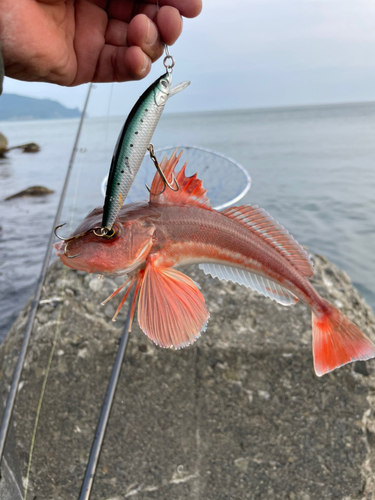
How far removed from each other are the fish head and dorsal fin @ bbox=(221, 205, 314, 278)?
42cm

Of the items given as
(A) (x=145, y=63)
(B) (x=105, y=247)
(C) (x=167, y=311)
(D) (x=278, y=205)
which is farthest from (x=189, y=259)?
(D) (x=278, y=205)

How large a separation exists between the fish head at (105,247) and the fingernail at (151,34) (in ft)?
3.21

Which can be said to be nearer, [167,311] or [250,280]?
[167,311]

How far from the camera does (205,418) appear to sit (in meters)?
3.16

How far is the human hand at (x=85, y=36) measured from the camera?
177 centimetres

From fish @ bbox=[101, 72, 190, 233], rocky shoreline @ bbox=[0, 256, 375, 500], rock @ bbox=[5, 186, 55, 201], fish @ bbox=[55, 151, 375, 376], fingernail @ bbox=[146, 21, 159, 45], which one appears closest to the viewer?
fish @ bbox=[101, 72, 190, 233]

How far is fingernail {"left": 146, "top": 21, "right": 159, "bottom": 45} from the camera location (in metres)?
1.75

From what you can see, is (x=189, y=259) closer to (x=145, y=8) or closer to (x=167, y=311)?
(x=167, y=311)

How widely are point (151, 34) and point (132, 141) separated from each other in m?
0.91

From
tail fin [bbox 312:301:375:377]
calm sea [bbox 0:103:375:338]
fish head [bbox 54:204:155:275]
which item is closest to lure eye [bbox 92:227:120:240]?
fish head [bbox 54:204:155:275]

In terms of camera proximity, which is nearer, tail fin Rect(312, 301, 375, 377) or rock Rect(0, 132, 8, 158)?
tail fin Rect(312, 301, 375, 377)

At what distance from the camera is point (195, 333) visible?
4.47 ft

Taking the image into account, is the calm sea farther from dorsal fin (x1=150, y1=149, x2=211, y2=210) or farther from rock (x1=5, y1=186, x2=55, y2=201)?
dorsal fin (x1=150, y1=149, x2=211, y2=210)

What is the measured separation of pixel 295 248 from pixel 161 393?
2092 mm
